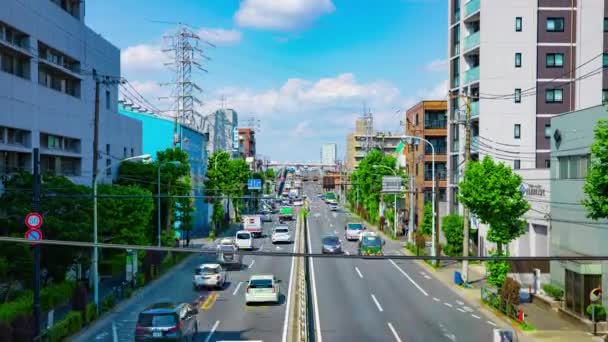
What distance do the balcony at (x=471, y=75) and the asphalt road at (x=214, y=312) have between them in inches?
927

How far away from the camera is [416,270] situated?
46594mm

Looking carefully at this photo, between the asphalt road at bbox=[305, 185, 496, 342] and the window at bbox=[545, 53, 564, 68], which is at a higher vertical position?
the window at bbox=[545, 53, 564, 68]

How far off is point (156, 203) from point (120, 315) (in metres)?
23.8

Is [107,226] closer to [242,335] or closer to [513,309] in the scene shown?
[242,335]

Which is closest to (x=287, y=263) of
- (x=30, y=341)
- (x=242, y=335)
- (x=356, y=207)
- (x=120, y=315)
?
(x=120, y=315)

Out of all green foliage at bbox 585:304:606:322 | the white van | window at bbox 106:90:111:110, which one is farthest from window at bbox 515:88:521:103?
window at bbox 106:90:111:110

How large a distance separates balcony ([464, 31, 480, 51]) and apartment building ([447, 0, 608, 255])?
0.65ft

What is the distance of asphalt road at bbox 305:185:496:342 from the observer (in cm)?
2555

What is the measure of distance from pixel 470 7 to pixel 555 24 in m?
7.40

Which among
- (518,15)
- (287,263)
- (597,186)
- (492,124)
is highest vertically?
(518,15)

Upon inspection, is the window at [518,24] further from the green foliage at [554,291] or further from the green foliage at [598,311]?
the green foliage at [598,311]

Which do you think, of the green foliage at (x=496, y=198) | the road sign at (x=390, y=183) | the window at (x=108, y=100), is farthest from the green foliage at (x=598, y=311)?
the window at (x=108, y=100)

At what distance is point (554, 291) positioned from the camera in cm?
3186

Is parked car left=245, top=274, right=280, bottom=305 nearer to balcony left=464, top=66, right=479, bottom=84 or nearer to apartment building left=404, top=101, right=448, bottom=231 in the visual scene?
balcony left=464, top=66, right=479, bottom=84
